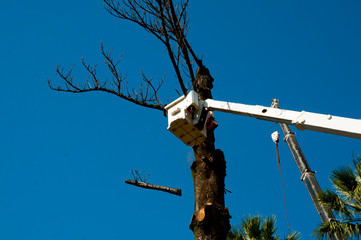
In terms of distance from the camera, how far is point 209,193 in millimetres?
4953

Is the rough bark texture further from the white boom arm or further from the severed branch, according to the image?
the severed branch

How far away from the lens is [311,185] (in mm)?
8789

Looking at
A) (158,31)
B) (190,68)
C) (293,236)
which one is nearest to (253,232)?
(293,236)

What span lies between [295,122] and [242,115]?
70cm

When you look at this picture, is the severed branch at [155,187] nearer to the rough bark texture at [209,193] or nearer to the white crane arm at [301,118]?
the rough bark texture at [209,193]

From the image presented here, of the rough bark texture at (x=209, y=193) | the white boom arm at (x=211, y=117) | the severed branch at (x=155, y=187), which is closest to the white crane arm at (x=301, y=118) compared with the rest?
the white boom arm at (x=211, y=117)

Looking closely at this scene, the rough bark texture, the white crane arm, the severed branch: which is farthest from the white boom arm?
the severed branch

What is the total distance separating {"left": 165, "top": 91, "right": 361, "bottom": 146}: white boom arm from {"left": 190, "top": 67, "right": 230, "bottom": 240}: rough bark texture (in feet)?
0.73

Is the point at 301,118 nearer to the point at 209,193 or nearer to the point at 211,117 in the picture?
the point at 211,117

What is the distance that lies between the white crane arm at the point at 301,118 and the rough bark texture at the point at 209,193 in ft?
1.82

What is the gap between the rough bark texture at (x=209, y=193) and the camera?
4688mm

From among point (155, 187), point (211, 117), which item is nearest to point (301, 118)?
point (211, 117)

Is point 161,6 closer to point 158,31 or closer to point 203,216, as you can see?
point 158,31

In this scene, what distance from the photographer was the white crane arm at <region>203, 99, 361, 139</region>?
4180mm
